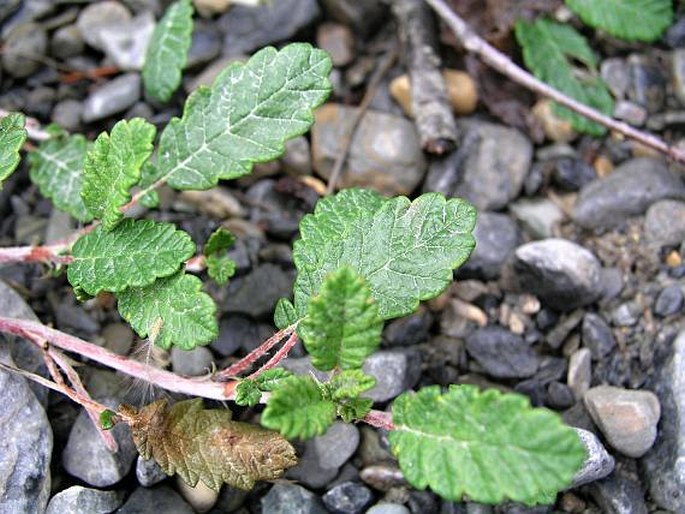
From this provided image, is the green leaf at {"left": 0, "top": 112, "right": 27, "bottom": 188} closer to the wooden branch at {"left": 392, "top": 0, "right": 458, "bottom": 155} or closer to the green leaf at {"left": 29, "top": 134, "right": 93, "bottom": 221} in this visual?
the green leaf at {"left": 29, "top": 134, "right": 93, "bottom": 221}

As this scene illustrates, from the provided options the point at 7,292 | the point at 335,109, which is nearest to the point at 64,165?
the point at 7,292

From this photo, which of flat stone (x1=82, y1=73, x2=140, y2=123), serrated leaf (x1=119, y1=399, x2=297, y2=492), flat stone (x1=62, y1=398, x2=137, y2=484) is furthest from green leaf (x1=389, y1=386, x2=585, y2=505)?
flat stone (x1=82, y1=73, x2=140, y2=123)

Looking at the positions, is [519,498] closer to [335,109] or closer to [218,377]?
[218,377]

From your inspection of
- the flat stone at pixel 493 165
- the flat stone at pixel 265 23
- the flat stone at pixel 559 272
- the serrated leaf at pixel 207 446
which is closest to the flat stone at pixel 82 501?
the serrated leaf at pixel 207 446

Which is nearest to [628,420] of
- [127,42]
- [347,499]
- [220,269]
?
[347,499]

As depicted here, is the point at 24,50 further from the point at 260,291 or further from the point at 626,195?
the point at 626,195

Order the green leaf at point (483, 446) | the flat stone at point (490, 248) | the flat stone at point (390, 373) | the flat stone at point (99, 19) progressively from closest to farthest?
1. the green leaf at point (483, 446)
2. the flat stone at point (390, 373)
3. the flat stone at point (490, 248)
4. the flat stone at point (99, 19)

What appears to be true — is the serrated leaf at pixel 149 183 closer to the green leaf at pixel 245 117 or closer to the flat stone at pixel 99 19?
the green leaf at pixel 245 117
